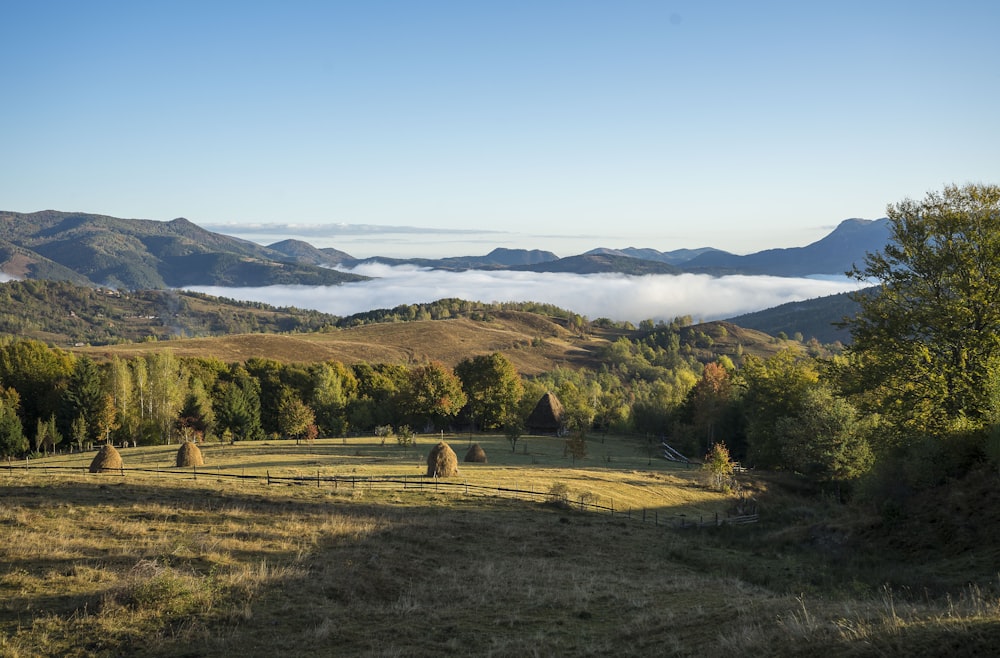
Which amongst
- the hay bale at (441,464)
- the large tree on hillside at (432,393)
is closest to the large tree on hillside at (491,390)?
the large tree on hillside at (432,393)

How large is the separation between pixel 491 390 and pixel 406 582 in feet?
233

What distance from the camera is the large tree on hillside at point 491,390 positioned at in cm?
9100

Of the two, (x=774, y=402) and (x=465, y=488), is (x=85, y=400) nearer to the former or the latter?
(x=465, y=488)

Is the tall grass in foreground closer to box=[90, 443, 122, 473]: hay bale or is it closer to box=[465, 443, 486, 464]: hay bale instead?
box=[90, 443, 122, 473]: hay bale

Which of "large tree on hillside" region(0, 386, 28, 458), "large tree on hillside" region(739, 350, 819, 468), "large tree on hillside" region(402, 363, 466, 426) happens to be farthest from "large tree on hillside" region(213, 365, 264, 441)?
"large tree on hillside" region(739, 350, 819, 468)

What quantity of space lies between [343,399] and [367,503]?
69.9 m

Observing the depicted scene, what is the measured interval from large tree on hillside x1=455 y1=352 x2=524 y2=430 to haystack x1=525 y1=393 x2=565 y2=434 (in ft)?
9.98

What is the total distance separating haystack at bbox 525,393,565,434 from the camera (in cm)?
8969

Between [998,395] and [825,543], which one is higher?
[998,395]

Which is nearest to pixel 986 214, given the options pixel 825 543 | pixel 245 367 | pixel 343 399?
pixel 825 543

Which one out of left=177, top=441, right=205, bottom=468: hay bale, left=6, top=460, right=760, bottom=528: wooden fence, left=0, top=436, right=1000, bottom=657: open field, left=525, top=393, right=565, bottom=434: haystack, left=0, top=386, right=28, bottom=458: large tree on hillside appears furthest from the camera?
left=525, top=393, right=565, bottom=434: haystack

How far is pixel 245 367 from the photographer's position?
108 meters

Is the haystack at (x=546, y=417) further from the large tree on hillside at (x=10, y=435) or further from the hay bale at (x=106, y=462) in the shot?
the large tree on hillside at (x=10, y=435)

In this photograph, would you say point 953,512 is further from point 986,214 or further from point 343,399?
point 343,399
